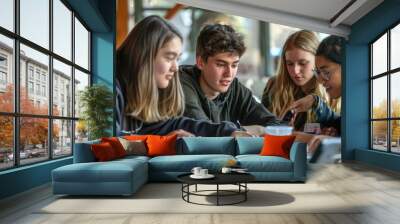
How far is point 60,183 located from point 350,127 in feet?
23.2

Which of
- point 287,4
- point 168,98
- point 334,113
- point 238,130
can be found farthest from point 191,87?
point 334,113

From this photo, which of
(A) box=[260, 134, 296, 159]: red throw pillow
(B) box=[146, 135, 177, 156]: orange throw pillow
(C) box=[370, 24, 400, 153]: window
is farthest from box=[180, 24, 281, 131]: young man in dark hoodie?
(A) box=[260, 134, 296, 159]: red throw pillow

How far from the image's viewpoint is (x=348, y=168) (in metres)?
7.92

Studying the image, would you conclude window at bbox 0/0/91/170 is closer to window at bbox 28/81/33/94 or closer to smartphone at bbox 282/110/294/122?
window at bbox 28/81/33/94

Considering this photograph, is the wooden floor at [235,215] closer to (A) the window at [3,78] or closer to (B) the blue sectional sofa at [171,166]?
(B) the blue sectional sofa at [171,166]

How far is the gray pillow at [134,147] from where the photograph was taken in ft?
21.6

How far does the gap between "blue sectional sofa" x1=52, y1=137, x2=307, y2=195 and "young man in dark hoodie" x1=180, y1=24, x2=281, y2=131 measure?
205cm

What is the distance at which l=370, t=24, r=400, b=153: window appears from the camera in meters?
7.91

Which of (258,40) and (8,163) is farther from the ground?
(258,40)

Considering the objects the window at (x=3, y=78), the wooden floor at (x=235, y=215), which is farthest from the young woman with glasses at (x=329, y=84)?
the window at (x=3, y=78)

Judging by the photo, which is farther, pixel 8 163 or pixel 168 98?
pixel 168 98

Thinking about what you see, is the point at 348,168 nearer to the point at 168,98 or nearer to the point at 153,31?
the point at 168,98

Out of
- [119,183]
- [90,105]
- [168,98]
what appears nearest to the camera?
[119,183]

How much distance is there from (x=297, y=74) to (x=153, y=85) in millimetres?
3527
